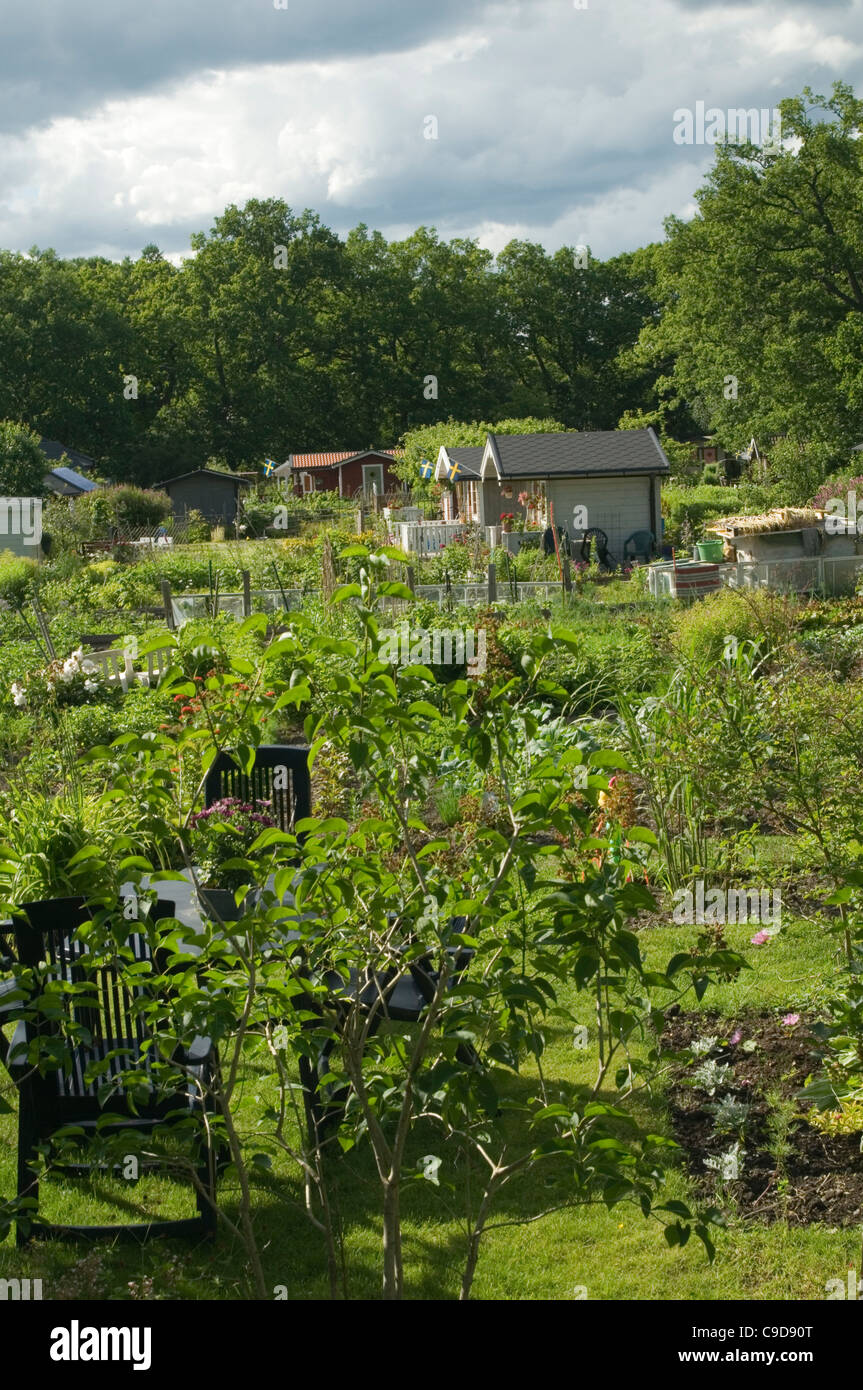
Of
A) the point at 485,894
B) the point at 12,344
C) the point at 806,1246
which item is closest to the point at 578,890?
the point at 485,894

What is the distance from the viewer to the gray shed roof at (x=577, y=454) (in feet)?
87.8

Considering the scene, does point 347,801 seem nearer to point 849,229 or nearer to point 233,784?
Answer: point 233,784

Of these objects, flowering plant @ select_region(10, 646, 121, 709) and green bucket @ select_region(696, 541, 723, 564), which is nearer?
flowering plant @ select_region(10, 646, 121, 709)

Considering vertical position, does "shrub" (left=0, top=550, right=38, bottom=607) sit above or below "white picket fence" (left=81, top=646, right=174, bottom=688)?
above

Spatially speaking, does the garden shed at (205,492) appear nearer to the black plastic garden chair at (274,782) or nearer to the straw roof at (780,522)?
the straw roof at (780,522)

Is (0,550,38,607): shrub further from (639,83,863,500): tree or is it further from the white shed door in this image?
(639,83,863,500): tree

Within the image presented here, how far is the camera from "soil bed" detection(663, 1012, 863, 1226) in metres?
3.69

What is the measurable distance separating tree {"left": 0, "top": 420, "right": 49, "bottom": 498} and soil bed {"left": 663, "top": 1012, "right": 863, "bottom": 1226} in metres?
34.8

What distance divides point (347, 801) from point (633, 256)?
226ft

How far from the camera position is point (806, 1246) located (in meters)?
3.46

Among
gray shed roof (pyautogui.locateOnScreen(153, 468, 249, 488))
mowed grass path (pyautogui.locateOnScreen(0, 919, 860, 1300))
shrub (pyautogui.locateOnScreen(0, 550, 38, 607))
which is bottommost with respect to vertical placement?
mowed grass path (pyautogui.locateOnScreen(0, 919, 860, 1300))

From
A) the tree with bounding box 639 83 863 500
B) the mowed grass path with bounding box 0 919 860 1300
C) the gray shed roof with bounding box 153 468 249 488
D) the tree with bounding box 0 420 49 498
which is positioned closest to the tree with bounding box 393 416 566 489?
the gray shed roof with bounding box 153 468 249 488

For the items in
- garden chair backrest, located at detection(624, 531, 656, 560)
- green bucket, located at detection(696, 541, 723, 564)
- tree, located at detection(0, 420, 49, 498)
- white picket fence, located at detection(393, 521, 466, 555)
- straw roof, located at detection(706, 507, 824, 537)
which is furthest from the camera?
tree, located at detection(0, 420, 49, 498)

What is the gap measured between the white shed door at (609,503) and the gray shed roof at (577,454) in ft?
1.04
